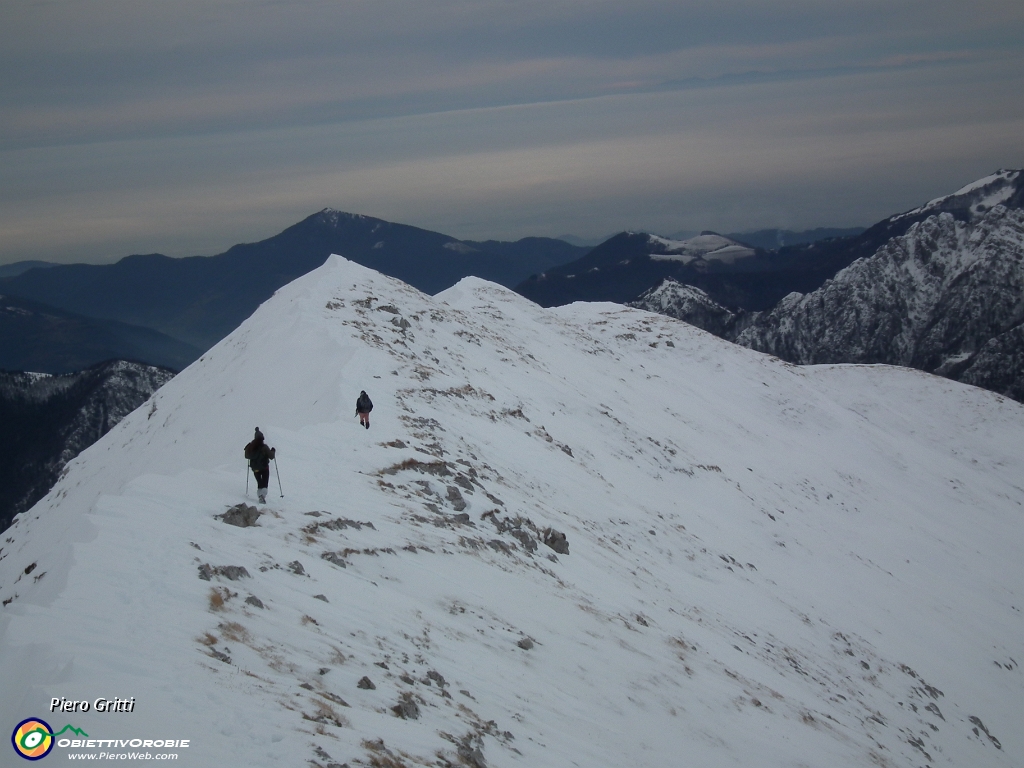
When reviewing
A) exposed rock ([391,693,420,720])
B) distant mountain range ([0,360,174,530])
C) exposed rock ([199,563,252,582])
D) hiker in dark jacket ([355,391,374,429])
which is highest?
hiker in dark jacket ([355,391,374,429])

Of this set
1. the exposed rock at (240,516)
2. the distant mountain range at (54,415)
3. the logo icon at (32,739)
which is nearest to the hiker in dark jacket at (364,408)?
the exposed rock at (240,516)

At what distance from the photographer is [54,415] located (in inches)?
5773

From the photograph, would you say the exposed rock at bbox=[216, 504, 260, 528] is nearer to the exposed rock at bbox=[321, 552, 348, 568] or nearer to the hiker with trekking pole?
the hiker with trekking pole

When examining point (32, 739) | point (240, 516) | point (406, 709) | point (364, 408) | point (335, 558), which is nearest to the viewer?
point (32, 739)

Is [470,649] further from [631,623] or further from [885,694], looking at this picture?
[885,694]

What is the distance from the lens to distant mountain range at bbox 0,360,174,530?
132 meters

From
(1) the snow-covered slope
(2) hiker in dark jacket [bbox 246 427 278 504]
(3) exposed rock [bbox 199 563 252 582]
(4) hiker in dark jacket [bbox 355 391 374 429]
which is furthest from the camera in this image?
(4) hiker in dark jacket [bbox 355 391 374 429]

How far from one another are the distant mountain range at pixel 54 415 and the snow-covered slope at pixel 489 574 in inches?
4054

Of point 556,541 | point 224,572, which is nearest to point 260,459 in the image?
point 224,572

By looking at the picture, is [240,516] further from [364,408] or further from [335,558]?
[364,408]

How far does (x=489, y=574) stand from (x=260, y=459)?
594cm

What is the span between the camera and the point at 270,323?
44250mm

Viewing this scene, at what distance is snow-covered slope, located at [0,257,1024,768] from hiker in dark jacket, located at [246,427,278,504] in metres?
0.64

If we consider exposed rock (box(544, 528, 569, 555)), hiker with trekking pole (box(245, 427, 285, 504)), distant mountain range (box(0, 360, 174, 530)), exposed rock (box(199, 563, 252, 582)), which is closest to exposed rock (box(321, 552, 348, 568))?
exposed rock (box(199, 563, 252, 582))
